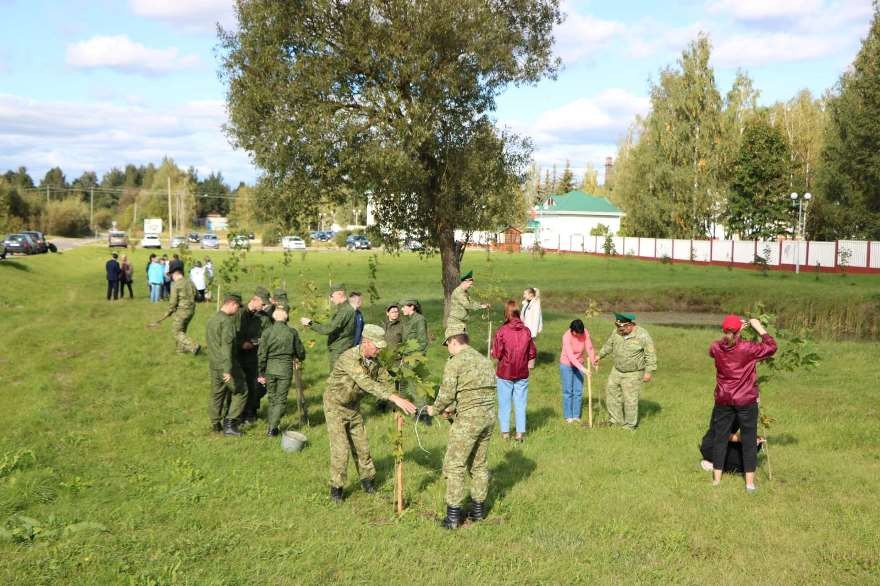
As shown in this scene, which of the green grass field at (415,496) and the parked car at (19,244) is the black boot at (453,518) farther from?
the parked car at (19,244)

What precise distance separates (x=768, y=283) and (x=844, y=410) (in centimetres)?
3217

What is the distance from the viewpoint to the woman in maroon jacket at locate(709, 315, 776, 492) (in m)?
10.2

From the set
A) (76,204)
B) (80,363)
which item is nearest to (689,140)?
(80,363)

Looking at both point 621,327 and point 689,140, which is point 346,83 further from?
point 689,140

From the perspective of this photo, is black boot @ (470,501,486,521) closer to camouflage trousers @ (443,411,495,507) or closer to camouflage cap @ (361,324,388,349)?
camouflage trousers @ (443,411,495,507)

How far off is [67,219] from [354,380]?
119 metres

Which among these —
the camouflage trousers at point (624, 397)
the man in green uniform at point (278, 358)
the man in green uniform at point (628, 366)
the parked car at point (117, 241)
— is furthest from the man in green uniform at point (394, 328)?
the parked car at point (117, 241)

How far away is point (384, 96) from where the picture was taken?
21.5m

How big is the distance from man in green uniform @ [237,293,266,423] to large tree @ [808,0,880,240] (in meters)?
41.1

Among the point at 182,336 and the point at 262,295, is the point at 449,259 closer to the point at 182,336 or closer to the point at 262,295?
the point at 182,336

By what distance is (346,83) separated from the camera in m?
22.4

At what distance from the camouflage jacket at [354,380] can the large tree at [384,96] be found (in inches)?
449

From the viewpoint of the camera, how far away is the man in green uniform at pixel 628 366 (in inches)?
518

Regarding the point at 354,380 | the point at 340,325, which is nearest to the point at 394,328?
the point at 340,325
